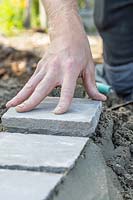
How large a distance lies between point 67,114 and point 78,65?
7.4 inches

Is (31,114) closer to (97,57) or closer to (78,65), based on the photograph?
(78,65)

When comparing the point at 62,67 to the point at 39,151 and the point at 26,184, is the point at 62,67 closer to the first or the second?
the point at 39,151

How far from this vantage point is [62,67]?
6.75ft

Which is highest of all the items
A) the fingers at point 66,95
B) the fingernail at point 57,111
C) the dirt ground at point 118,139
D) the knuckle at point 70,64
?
the knuckle at point 70,64

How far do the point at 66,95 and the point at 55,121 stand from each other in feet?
0.38

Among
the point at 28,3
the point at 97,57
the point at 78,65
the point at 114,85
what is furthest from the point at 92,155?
the point at 28,3

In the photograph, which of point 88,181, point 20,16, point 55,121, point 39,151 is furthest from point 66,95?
point 20,16

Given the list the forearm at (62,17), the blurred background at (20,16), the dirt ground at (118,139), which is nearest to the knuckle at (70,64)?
the forearm at (62,17)

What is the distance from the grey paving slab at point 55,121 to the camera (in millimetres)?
1946

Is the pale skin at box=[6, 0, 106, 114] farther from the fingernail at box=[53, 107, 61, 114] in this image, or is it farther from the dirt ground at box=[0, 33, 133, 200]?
the dirt ground at box=[0, 33, 133, 200]

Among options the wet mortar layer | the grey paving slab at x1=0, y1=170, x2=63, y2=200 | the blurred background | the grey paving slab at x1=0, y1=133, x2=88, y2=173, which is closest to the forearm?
the wet mortar layer

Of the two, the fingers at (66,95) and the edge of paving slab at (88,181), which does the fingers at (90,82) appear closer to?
the fingers at (66,95)

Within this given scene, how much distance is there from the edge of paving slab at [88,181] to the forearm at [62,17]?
0.50m

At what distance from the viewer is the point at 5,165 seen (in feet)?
5.61
